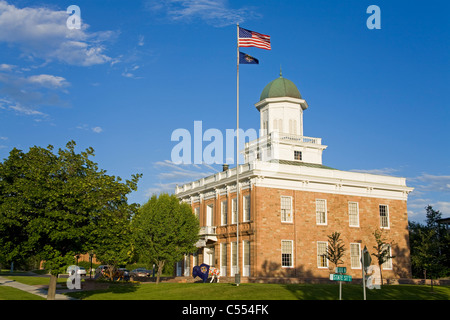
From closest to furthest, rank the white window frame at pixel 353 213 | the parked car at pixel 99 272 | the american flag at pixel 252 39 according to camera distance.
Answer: the american flag at pixel 252 39
the white window frame at pixel 353 213
the parked car at pixel 99 272

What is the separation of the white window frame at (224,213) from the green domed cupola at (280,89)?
45.8 ft

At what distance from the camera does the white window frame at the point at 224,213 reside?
50250mm

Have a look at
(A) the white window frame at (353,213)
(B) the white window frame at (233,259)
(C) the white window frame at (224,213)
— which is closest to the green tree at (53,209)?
(B) the white window frame at (233,259)

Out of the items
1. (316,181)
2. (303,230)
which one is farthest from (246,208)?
(316,181)

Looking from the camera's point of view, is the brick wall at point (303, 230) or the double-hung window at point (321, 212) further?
the double-hung window at point (321, 212)

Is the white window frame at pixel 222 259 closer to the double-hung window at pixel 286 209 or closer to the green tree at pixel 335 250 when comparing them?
the double-hung window at pixel 286 209

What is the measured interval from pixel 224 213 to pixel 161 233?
30.6 ft

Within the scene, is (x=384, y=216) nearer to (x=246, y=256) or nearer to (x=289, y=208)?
(x=289, y=208)

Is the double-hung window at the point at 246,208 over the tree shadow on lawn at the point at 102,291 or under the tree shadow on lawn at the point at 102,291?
over

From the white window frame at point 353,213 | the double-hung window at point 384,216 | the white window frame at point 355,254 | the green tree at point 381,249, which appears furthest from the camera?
the double-hung window at point 384,216

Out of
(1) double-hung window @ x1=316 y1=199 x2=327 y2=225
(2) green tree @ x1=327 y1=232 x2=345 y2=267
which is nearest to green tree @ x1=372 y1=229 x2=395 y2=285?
(2) green tree @ x1=327 y1=232 x2=345 y2=267

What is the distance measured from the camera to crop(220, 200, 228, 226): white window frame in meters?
50.2

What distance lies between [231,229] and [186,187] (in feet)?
44.4

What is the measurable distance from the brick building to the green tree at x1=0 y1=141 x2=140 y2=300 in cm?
1831
